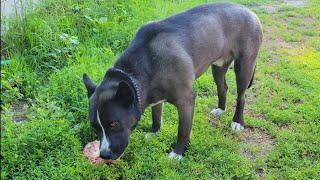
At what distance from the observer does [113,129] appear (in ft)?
13.9

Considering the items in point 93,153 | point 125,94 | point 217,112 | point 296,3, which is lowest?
point 296,3

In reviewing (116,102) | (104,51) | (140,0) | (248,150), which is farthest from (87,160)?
(140,0)

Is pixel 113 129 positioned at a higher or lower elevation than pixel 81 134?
higher

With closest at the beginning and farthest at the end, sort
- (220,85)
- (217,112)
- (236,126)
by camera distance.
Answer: (236,126) → (220,85) → (217,112)

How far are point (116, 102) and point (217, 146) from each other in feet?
5.07

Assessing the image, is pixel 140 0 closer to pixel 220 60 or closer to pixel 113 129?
pixel 220 60

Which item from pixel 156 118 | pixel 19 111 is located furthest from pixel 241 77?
pixel 19 111

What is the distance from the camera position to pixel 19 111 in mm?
5387

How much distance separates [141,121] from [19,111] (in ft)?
4.80

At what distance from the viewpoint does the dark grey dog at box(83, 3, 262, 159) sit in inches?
167

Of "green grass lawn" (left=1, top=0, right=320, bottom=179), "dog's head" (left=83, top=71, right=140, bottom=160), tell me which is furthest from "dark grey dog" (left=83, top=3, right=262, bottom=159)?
"green grass lawn" (left=1, top=0, right=320, bottom=179)

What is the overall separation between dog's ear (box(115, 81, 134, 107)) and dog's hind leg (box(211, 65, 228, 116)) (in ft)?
5.99

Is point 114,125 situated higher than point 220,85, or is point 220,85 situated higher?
point 114,125

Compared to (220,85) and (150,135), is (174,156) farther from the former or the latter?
(220,85)
